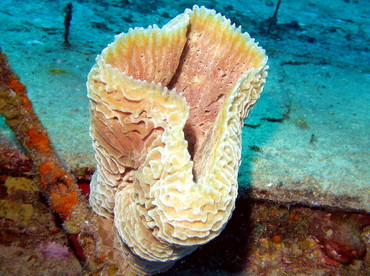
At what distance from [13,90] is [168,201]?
2.17m

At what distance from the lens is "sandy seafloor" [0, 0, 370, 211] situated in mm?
2973

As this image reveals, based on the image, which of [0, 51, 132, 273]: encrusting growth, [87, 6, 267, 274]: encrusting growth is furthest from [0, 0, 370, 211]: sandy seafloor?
[87, 6, 267, 274]: encrusting growth

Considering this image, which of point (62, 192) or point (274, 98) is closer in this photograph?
point (62, 192)

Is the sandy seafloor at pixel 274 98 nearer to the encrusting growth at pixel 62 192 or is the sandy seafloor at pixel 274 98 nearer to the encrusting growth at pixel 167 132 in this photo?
the encrusting growth at pixel 62 192

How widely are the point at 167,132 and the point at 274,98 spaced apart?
4454 millimetres

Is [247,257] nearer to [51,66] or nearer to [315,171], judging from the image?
[315,171]

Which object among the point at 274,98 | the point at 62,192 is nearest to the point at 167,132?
the point at 62,192

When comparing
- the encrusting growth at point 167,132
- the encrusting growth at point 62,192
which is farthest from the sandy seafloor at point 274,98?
the encrusting growth at point 167,132

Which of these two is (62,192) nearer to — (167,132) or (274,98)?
(167,132)

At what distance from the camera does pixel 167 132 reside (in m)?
1.43

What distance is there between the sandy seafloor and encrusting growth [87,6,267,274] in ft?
3.28

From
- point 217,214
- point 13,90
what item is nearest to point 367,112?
point 217,214

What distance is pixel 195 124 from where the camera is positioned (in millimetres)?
2447

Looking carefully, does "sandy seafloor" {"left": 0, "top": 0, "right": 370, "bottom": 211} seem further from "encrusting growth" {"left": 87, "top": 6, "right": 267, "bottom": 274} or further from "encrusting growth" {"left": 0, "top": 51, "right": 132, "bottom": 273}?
"encrusting growth" {"left": 87, "top": 6, "right": 267, "bottom": 274}
